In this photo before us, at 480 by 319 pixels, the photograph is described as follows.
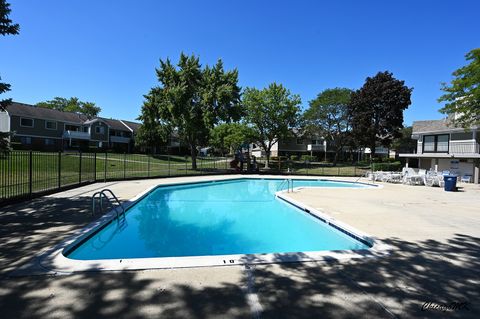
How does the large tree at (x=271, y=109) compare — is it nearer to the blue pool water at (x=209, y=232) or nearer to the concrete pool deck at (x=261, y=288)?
the blue pool water at (x=209, y=232)

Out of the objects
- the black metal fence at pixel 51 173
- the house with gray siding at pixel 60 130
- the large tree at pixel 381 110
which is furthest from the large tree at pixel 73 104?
the large tree at pixel 381 110

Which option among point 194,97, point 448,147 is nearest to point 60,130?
point 194,97

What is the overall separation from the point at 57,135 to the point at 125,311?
45.5 meters

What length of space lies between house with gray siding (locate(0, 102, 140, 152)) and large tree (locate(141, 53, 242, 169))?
18.3 m

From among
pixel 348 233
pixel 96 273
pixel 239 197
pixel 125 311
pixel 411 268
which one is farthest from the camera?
pixel 239 197

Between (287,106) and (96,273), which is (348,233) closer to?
(96,273)

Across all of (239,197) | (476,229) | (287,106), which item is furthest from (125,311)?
(287,106)

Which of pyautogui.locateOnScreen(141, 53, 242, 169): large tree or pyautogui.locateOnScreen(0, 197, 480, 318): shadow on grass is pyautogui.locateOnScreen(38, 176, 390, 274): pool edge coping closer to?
pyautogui.locateOnScreen(0, 197, 480, 318): shadow on grass

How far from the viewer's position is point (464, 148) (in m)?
24.2

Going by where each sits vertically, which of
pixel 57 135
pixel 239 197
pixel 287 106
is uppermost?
pixel 287 106

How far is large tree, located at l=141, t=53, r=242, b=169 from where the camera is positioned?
2516cm

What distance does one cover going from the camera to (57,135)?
40.6 meters

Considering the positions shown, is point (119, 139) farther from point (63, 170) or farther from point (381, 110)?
point (381, 110)

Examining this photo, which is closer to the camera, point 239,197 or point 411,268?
point 411,268
